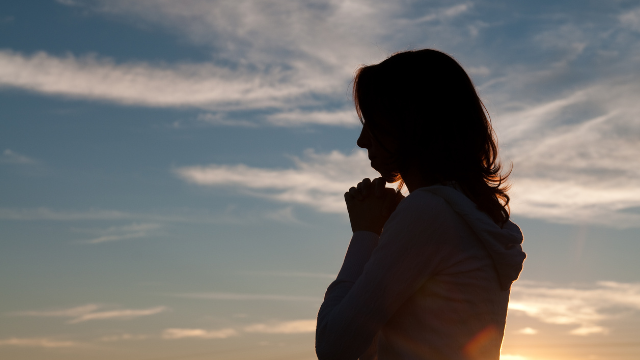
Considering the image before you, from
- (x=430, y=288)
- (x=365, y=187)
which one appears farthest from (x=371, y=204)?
(x=430, y=288)

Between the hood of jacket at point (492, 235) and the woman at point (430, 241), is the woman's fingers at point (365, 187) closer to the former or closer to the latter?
the woman at point (430, 241)

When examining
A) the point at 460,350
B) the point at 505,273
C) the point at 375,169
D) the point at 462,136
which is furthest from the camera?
the point at 375,169

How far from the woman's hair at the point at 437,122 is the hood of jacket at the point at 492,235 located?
0.20 meters

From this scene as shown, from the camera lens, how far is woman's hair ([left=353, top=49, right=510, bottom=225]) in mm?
3320

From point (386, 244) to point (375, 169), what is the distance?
2.27 ft

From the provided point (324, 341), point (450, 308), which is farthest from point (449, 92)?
point (324, 341)

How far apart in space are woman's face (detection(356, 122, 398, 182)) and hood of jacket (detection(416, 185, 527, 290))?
41 centimetres

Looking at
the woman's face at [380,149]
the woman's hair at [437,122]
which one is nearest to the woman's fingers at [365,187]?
the woman's face at [380,149]

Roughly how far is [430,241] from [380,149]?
0.73m

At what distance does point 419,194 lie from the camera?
10.1 feet

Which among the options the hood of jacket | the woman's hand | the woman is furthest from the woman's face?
the hood of jacket

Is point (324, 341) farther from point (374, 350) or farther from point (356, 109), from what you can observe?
point (356, 109)

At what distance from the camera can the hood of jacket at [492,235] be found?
300 cm

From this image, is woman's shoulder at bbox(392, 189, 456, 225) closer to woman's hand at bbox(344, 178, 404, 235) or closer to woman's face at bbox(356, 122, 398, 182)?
woman's face at bbox(356, 122, 398, 182)
